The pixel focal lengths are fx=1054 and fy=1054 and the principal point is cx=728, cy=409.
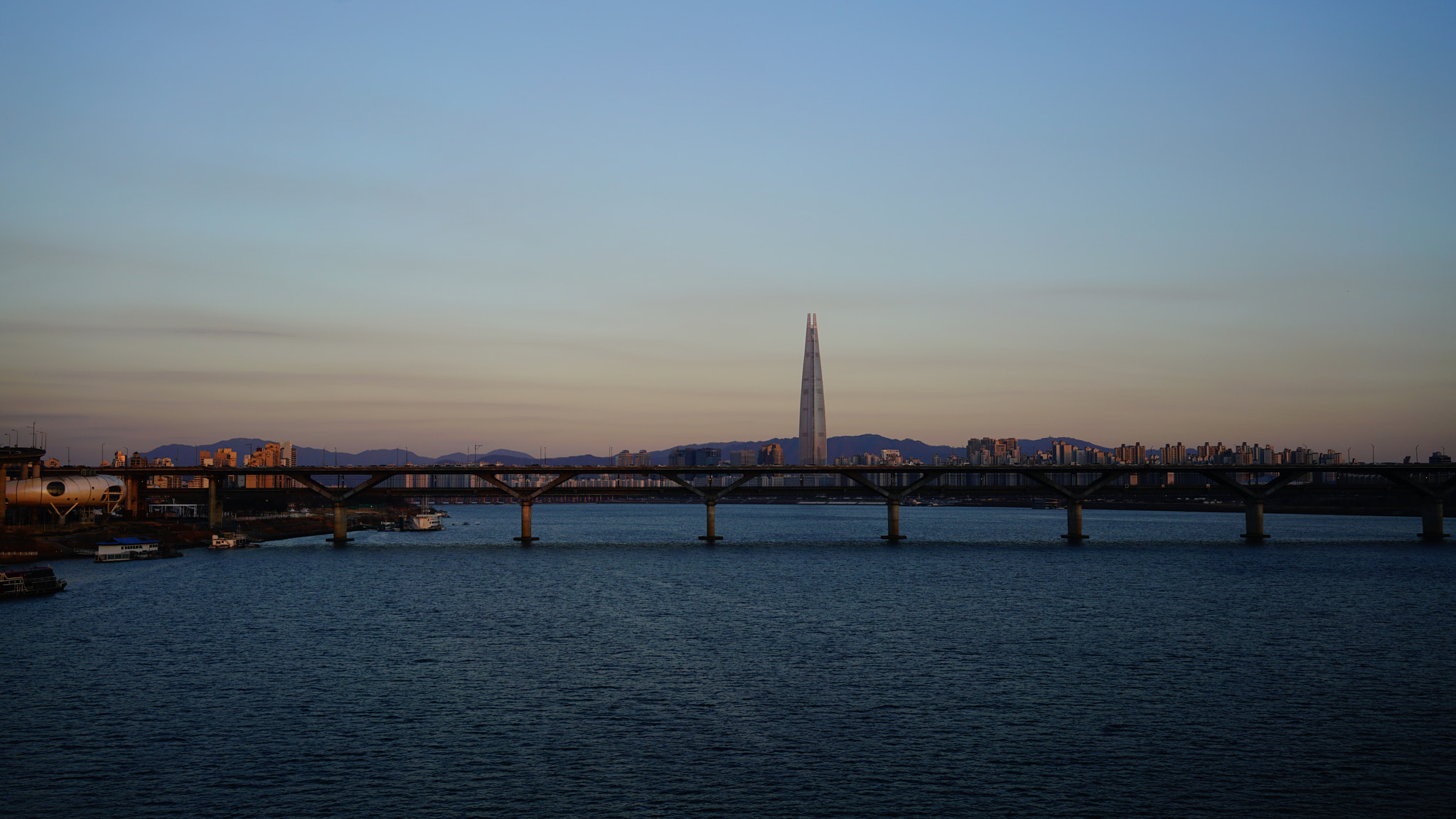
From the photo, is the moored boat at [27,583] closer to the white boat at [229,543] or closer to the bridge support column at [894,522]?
the white boat at [229,543]

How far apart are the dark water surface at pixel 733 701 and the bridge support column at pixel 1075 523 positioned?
67113 mm

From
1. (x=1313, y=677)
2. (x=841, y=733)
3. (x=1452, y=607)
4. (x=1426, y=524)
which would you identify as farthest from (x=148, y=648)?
(x=1426, y=524)

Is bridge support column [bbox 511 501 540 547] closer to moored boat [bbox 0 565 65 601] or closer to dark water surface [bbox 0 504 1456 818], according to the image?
dark water surface [bbox 0 504 1456 818]

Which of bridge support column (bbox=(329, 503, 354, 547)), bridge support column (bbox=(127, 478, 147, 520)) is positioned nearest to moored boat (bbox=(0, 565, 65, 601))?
bridge support column (bbox=(329, 503, 354, 547))

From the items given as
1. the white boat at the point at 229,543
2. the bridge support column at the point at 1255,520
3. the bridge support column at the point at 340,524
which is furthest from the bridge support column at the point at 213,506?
the bridge support column at the point at 1255,520

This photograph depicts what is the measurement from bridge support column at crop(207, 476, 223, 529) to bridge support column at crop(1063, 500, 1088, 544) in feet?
412

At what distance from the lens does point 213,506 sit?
6240 inches

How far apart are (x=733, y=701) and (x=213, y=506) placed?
457 feet

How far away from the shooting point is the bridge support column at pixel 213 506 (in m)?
156

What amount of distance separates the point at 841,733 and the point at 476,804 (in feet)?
44.3

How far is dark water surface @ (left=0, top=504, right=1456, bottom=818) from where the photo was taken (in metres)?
31.3

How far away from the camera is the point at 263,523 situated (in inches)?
7603

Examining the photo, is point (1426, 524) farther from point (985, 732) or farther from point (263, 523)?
point (263, 523)

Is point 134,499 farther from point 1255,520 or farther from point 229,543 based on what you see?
point 1255,520
